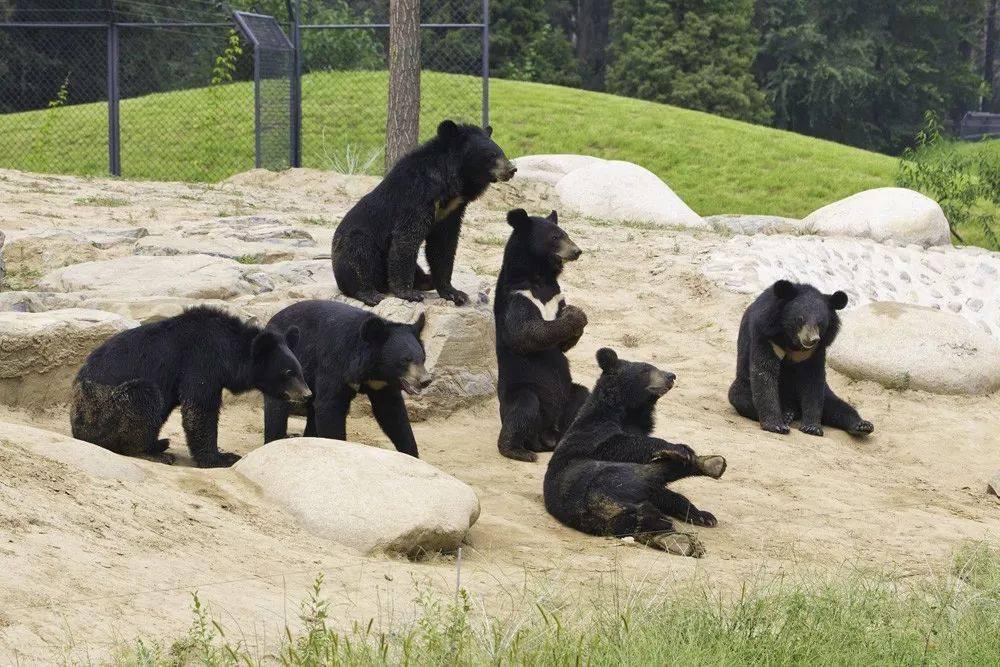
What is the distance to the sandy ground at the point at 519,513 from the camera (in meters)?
4.09

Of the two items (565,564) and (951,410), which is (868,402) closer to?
(951,410)

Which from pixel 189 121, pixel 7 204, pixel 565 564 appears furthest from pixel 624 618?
pixel 189 121

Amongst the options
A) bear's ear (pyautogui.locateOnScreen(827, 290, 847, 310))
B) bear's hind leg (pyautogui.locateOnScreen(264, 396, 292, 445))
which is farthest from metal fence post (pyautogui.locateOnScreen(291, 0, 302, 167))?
bear's hind leg (pyautogui.locateOnScreen(264, 396, 292, 445))

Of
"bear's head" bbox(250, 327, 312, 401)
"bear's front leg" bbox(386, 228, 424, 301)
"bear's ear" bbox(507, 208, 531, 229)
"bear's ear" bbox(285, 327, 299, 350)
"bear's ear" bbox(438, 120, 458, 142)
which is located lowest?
"bear's head" bbox(250, 327, 312, 401)

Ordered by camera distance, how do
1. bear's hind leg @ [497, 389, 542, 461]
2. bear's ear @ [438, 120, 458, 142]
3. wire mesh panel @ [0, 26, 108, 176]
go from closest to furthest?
bear's hind leg @ [497, 389, 542, 461] < bear's ear @ [438, 120, 458, 142] < wire mesh panel @ [0, 26, 108, 176]

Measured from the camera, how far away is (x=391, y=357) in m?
6.61

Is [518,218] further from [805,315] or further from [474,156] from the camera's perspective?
[805,315]

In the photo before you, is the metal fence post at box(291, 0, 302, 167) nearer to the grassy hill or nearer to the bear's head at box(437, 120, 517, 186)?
the grassy hill

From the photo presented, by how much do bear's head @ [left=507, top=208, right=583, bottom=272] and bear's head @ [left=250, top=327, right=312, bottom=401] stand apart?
1899 mm

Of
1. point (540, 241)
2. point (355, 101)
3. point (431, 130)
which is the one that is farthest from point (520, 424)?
point (355, 101)

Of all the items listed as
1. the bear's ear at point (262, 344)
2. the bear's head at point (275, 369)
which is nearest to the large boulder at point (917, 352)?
the bear's head at point (275, 369)

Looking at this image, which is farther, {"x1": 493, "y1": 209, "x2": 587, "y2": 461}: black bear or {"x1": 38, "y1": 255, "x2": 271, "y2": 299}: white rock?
{"x1": 38, "y1": 255, "x2": 271, "y2": 299}: white rock

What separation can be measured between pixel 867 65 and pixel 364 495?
3874 centimetres

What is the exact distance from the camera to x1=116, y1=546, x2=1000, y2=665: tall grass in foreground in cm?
362
